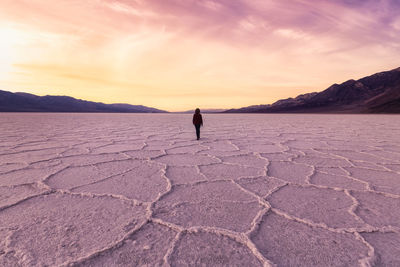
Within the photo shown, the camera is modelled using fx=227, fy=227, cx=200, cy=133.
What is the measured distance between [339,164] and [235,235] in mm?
2353

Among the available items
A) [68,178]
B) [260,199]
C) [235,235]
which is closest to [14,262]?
[235,235]

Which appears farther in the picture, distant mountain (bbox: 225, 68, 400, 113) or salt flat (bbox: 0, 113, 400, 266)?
distant mountain (bbox: 225, 68, 400, 113)

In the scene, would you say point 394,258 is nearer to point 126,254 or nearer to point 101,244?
point 126,254

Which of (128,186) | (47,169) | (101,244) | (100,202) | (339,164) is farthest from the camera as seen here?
(339,164)

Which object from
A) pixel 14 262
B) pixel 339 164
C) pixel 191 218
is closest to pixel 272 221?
pixel 191 218

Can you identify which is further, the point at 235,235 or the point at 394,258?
the point at 235,235

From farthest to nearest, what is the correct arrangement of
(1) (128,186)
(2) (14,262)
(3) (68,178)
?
1. (3) (68,178)
2. (1) (128,186)
3. (2) (14,262)

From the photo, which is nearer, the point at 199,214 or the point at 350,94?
the point at 199,214

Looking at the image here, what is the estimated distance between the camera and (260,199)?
186 cm

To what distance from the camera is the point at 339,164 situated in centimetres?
302

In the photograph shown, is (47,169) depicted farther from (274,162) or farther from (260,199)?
(274,162)

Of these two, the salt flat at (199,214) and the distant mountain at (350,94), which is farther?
the distant mountain at (350,94)

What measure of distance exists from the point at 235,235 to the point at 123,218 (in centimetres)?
75

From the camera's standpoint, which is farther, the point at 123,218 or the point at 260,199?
the point at 260,199
